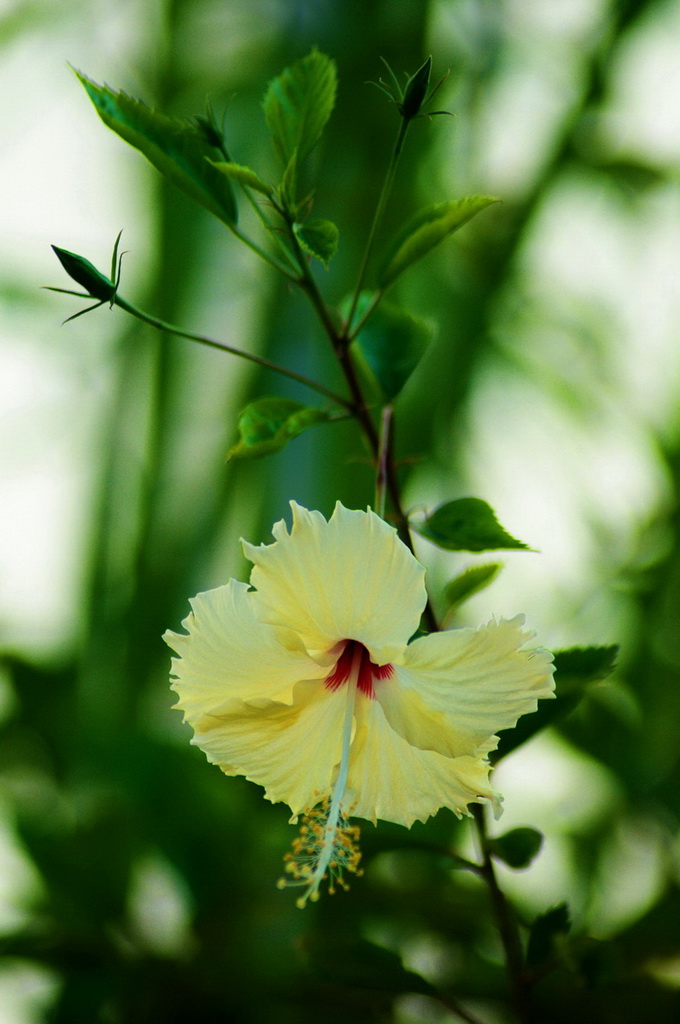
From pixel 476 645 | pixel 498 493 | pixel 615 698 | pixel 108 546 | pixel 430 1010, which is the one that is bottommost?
pixel 430 1010

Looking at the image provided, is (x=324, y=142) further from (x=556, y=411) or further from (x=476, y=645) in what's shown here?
(x=476, y=645)

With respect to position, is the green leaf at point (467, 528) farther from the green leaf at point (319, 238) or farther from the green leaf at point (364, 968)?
the green leaf at point (364, 968)

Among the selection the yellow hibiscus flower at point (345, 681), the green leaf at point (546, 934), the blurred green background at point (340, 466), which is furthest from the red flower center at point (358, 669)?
the blurred green background at point (340, 466)

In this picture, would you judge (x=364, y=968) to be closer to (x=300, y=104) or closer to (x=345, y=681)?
(x=345, y=681)

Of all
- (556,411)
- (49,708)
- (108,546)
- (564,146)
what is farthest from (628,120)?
(49,708)

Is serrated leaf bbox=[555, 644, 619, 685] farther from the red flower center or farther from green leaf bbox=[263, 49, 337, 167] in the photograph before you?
green leaf bbox=[263, 49, 337, 167]
